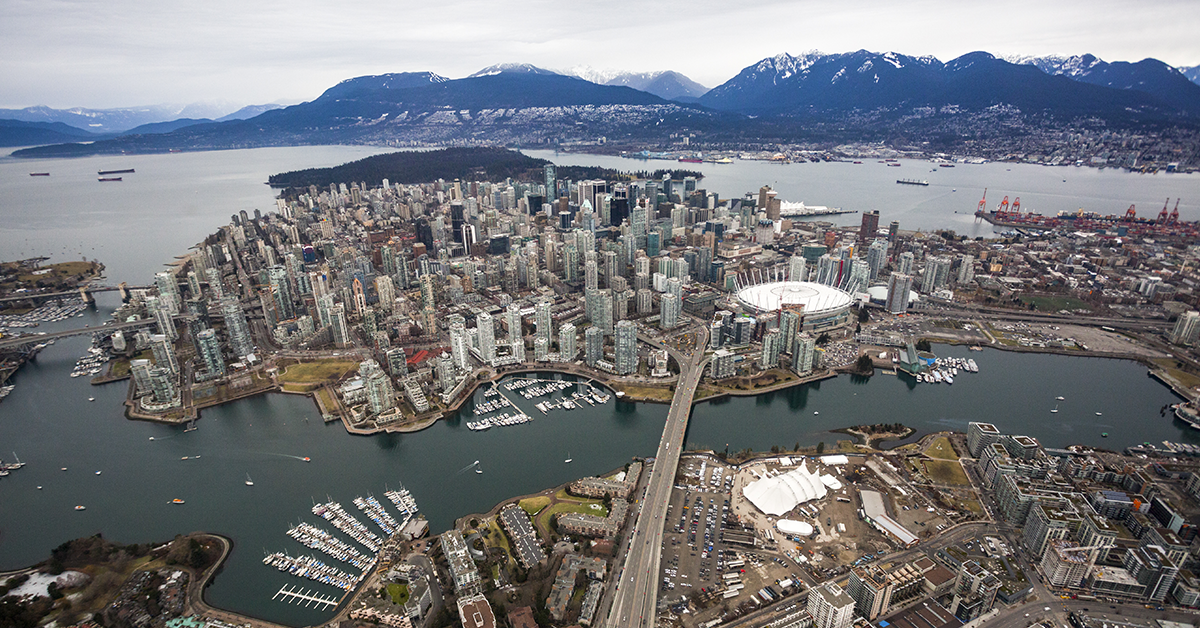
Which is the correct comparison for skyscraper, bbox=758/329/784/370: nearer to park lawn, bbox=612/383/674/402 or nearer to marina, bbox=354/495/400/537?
park lawn, bbox=612/383/674/402

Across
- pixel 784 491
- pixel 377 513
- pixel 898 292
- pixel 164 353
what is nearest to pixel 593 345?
pixel 784 491

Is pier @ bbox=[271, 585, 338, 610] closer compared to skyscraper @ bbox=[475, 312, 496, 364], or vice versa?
pier @ bbox=[271, 585, 338, 610]

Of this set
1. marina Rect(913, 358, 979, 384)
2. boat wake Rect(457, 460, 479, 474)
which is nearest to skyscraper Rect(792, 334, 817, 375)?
marina Rect(913, 358, 979, 384)

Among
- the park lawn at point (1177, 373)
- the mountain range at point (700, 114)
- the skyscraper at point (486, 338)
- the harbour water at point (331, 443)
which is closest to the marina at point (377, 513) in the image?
the harbour water at point (331, 443)

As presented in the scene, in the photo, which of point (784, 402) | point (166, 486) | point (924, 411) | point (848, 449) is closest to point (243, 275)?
point (166, 486)

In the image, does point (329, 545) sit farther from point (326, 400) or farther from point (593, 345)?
point (593, 345)

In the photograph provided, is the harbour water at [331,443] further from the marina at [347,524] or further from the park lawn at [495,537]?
the park lawn at [495,537]
